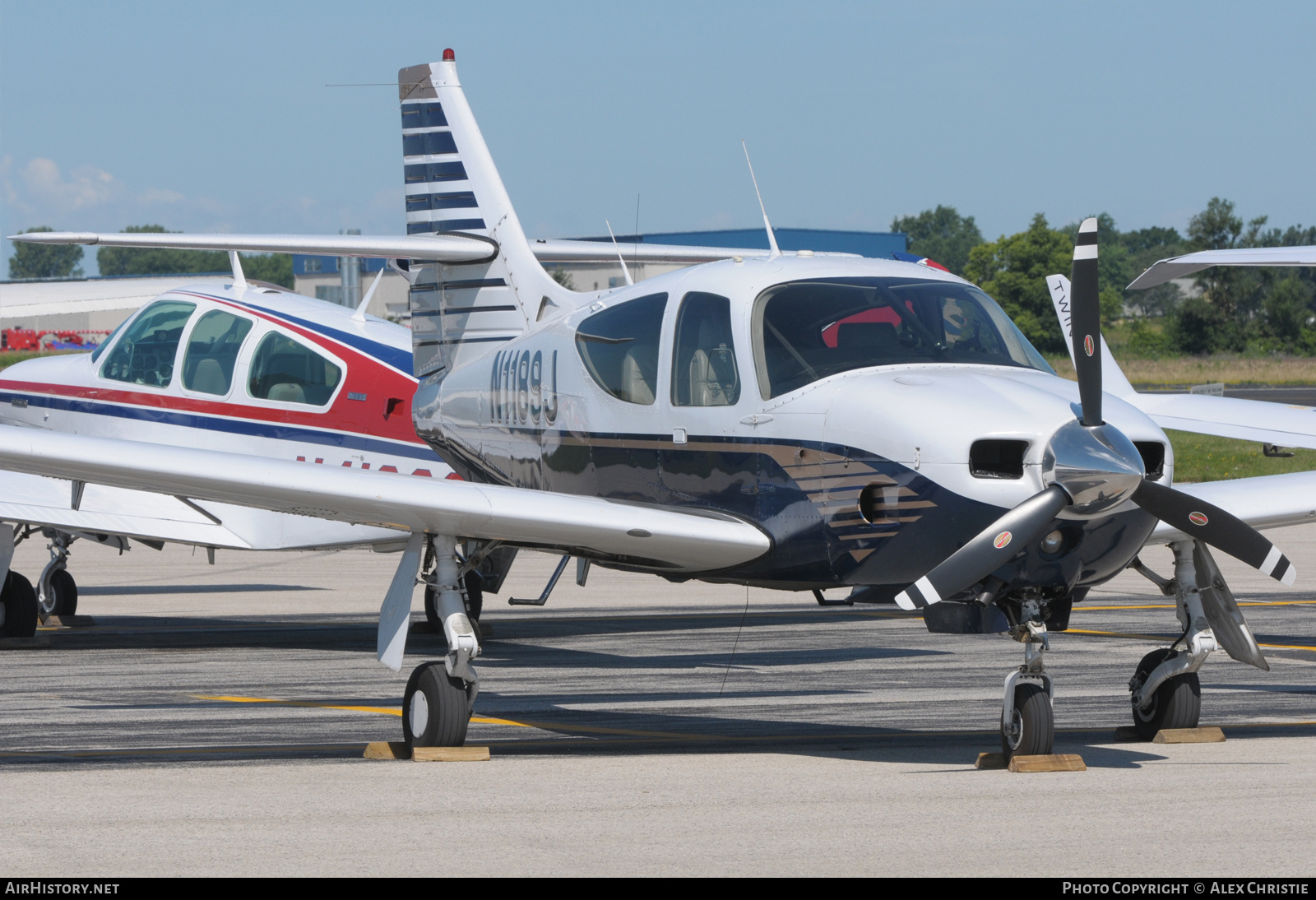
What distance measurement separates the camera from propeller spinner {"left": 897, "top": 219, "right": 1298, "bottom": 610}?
7.28 metres

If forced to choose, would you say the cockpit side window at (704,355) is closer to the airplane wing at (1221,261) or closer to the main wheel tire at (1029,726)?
the main wheel tire at (1029,726)

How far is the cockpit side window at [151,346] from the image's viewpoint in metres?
14.5

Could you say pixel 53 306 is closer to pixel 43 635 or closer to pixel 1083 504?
pixel 43 635

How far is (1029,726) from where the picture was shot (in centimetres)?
794

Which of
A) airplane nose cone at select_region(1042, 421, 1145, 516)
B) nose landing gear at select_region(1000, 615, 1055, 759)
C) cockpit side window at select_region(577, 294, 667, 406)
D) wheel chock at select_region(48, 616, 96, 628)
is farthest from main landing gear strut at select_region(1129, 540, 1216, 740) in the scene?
wheel chock at select_region(48, 616, 96, 628)

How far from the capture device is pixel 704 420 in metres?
8.91

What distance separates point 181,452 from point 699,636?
700cm

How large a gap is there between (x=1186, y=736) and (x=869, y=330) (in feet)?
9.45

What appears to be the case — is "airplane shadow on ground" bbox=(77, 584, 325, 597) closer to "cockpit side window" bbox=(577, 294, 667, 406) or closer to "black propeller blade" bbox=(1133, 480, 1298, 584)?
"cockpit side window" bbox=(577, 294, 667, 406)

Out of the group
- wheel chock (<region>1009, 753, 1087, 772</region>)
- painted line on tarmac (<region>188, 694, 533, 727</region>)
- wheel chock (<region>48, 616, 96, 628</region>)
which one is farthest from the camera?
wheel chock (<region>48, 616, 96, 628</region>)

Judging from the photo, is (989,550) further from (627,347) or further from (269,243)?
(269,243)

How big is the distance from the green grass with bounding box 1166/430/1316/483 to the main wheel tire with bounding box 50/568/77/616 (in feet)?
73.2

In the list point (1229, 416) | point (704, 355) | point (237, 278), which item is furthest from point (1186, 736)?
point (237, 278)

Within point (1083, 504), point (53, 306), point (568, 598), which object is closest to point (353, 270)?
point (53, 306)
